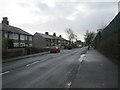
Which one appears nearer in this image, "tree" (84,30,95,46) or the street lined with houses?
the street lined with houses

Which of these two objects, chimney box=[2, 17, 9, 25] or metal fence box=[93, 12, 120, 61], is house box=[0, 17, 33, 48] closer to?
chimney box=[2, 17, 9, 25]

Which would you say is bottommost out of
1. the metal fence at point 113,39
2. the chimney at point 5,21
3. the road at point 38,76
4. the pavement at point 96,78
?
the road at point 38,76

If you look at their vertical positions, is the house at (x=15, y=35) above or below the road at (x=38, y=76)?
above

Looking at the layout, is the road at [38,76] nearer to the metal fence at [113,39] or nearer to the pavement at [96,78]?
the pavement at [96,78]

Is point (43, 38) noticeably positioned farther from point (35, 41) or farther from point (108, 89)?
point (108, 89)

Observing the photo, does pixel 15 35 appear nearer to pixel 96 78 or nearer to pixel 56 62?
pixel 56 62

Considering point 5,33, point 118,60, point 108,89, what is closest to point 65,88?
point 108,89

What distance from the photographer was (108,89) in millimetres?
6605

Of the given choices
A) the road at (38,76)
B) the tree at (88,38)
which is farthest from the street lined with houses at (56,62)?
the tree at (88,38)

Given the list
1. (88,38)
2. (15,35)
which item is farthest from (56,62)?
(88,38)

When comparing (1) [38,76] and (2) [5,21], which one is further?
(2) [5,21]

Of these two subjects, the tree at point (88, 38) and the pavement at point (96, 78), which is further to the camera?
the tree at point (88, 38)

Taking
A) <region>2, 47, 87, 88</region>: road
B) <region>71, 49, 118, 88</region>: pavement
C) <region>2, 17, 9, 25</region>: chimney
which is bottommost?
<region>2, 47, 87, 88</region>: road

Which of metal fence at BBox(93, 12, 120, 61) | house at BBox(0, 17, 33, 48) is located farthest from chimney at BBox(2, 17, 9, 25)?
metal fence at BBox(93, 12, 120, 61)
